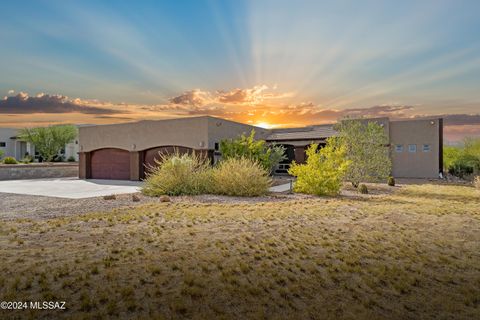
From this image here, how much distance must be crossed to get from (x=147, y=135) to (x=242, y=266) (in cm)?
1941

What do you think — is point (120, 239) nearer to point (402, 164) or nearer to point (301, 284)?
point (301, 284)

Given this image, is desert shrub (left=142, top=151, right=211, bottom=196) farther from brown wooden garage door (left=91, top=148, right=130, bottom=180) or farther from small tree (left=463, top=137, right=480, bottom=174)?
small tree (left=463, top=137, right=480, bottom=174)

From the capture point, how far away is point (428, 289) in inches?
159

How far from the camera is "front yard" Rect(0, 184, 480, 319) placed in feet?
11.4

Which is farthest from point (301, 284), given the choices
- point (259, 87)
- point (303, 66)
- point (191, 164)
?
point (259, 87)

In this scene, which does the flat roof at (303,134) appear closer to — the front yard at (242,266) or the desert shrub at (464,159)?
the desert shrub at (464,159)

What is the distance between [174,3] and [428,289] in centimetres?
1184

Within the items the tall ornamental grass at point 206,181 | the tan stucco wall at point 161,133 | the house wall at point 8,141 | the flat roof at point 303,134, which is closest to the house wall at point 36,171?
the tan stucco wall at point 161,133

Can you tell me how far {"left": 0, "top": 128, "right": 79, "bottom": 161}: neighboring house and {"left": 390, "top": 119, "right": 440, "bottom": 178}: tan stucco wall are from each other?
133 ft

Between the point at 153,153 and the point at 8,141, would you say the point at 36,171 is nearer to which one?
the point at 153,153

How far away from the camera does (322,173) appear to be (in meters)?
13.8

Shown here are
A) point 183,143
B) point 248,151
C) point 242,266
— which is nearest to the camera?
point 242,266

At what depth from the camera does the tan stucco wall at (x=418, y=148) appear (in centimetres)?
2438

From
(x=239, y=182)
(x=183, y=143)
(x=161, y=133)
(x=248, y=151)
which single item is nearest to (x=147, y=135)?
(x=161, y=133)
